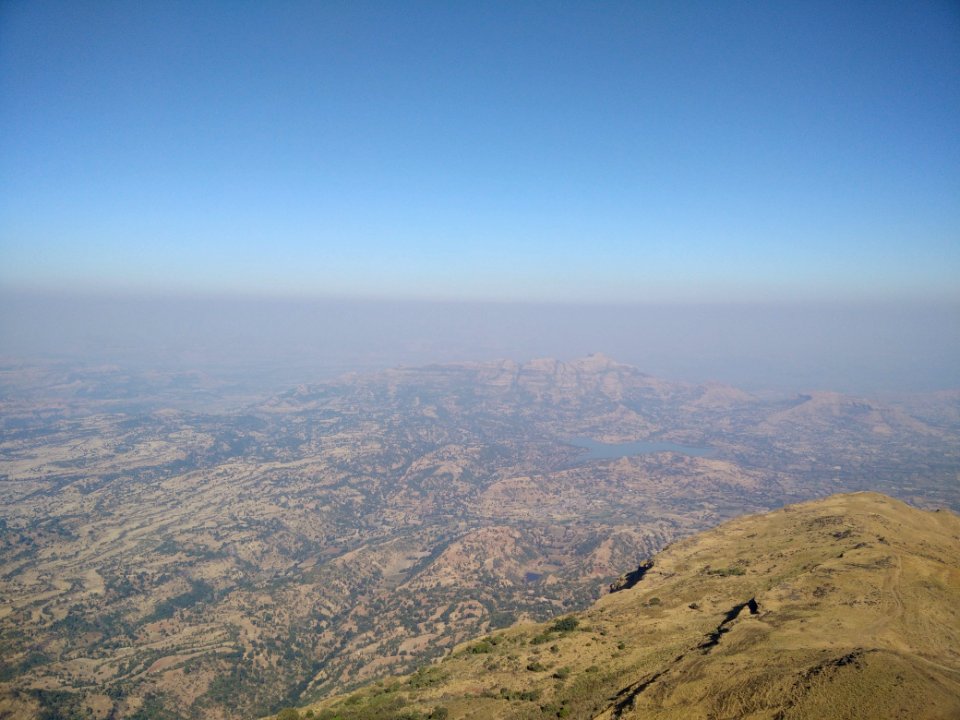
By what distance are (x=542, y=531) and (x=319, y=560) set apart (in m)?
62.4

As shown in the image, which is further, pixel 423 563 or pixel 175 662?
pixel 423 563

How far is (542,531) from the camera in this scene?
484 feet

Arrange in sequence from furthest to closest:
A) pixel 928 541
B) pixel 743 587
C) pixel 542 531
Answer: pixel 542 531, pixel 928 541, pixel 743 587

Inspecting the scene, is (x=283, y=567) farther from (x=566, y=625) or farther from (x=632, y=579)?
(x=566, y=625)

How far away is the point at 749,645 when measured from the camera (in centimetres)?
3005

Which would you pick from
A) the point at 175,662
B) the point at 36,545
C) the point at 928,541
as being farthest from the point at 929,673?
the point at 36,545

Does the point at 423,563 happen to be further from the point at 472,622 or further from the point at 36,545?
the point at 36,545

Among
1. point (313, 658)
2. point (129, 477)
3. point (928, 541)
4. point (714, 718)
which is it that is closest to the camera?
point (714, 718)

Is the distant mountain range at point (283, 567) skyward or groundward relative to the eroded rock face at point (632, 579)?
groundward

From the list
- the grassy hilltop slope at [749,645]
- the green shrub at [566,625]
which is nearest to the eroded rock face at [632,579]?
the grassy hilltop slope at [749,645]

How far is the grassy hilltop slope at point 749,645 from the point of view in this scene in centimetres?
2303

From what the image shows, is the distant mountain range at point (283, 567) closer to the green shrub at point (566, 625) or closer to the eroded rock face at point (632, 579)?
the eroded rock face at point (632, 579)

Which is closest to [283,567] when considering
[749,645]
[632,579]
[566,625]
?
[632,579]

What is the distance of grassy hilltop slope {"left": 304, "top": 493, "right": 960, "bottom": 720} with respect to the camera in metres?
23.0
